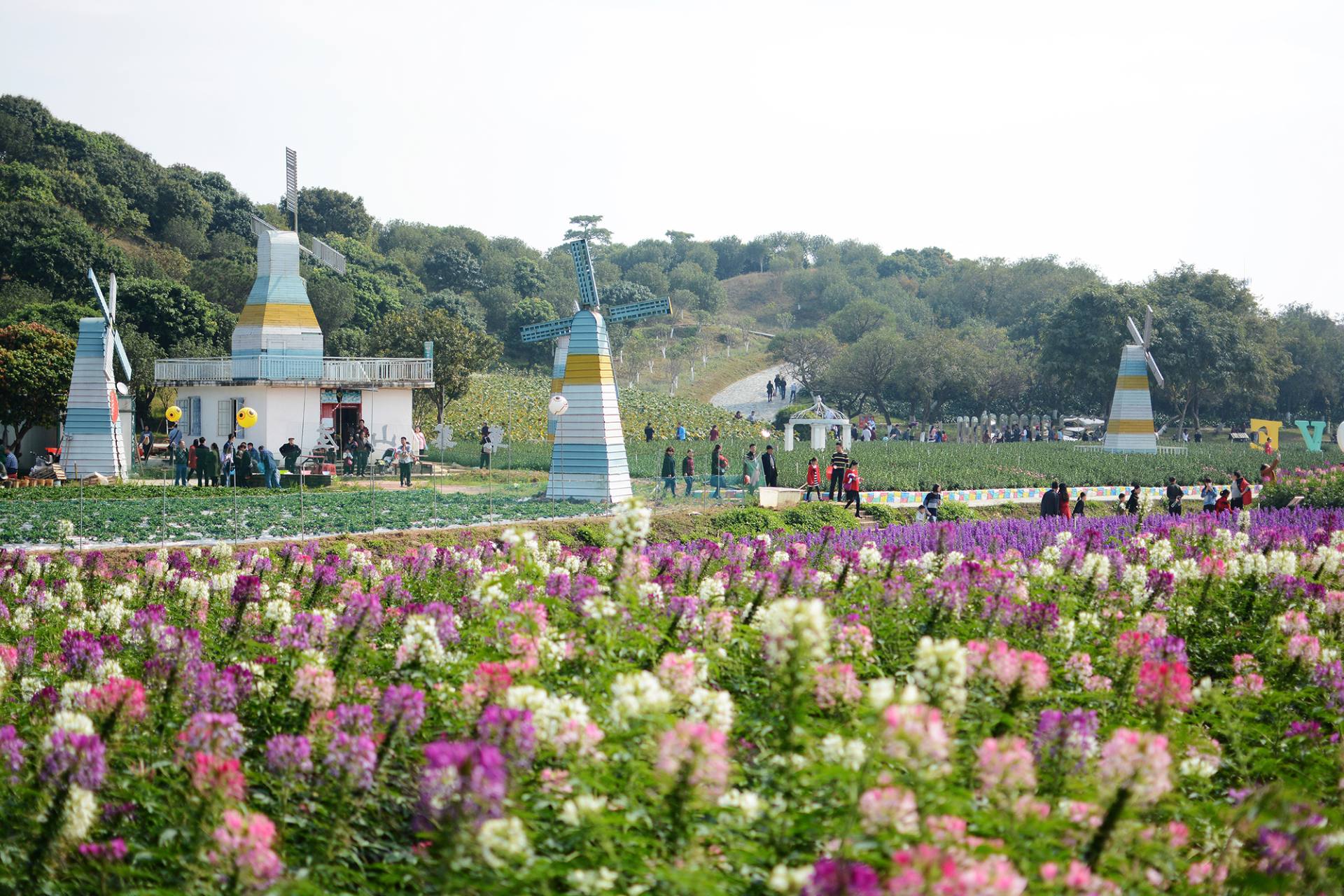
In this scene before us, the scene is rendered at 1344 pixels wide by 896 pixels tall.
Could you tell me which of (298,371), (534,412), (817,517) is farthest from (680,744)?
(534,412)

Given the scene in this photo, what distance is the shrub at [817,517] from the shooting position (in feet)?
80.8

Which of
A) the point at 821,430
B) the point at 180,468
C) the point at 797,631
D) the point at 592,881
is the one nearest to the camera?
the point at 592,881

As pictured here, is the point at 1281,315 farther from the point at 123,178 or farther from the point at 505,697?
the point at 505,697

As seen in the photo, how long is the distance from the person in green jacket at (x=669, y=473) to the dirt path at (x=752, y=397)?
129 ft

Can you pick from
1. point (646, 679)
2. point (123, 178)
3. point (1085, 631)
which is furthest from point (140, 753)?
point (123, 178)

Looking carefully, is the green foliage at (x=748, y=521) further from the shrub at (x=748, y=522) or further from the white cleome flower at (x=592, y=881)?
the white cleome flower at (x=592, y=881)

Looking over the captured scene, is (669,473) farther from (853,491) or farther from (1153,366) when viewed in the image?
(1153,366)

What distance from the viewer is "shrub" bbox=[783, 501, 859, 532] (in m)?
24.6

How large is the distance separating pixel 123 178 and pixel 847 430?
4898cm

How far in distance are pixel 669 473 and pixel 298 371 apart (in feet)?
50.7

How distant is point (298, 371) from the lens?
38250 millimetres

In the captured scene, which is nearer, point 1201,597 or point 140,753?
point 140,753

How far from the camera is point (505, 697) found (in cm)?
506


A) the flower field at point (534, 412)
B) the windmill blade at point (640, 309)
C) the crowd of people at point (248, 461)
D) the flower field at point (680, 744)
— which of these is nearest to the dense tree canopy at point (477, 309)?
the flower field at point (534, 412)
